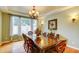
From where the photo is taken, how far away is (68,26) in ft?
6.56

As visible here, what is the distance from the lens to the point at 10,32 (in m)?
1.90

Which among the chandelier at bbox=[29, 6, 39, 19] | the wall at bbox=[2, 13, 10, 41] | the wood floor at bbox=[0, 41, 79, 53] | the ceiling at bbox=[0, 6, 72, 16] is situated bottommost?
the wood floor at bbox=[0, 41, 79, 53]

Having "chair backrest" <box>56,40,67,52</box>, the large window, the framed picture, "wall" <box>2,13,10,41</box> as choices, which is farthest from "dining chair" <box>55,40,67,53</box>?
"wall" <box>2,13,10,41</box>

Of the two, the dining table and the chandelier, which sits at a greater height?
the chandelier

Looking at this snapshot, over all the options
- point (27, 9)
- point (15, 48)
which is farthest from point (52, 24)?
point (15, 48)

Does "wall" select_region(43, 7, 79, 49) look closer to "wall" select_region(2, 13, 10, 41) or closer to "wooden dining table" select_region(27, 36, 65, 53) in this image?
"wooden dining table" select_region(27, 36, 65, 53)

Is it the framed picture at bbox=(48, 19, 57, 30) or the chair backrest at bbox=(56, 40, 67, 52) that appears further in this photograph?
the framed picture at bbox=(48, 19, 57, 30)

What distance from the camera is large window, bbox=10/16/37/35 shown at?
1.92 metres

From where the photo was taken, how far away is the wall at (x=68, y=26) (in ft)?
6.32

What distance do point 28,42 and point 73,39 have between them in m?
0.88

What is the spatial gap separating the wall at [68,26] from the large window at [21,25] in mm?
257

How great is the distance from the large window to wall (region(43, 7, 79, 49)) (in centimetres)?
26

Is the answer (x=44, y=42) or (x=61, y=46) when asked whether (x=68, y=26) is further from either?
(x=44, y=42)
